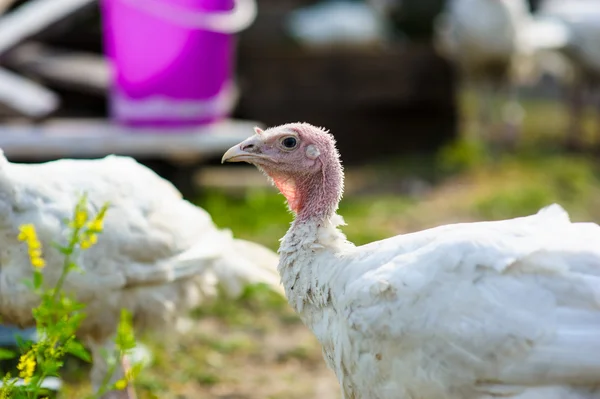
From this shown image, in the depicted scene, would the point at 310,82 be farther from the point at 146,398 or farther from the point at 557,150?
the point at 146,398

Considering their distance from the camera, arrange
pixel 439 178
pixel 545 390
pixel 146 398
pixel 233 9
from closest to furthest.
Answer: pixel 545 390 < pixel 146 398 < pixel 233 9 < pixel 439 178

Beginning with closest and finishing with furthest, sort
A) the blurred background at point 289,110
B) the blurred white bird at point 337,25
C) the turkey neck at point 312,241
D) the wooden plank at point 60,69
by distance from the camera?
the turkey neck at point 312,241
the blurred background at point 289,110
the wooden plank at point 60,69
the blurred white bird at point 337,25

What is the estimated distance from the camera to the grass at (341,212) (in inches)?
172

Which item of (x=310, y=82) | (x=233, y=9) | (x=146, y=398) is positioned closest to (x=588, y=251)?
(x=146, y=398)

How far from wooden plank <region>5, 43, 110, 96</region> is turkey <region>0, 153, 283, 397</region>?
3.51 m

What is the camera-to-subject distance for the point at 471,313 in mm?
2443

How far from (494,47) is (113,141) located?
360cm

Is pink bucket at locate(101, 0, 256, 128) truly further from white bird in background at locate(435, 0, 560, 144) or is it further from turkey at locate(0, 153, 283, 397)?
white bird in background at locate(435, 0, 560, 144)

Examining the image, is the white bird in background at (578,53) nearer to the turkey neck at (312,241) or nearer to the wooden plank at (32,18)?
the wooden plank at (32,18)

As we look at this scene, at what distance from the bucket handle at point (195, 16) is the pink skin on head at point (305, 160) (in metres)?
2.79

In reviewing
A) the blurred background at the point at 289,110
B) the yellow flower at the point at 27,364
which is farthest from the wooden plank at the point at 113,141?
the yellow flower at the point at 27,364

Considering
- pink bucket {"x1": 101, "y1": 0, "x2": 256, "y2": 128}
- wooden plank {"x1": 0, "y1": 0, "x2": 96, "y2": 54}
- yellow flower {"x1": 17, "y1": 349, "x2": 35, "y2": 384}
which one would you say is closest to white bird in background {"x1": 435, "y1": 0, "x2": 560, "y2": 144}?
pink bucket {"x1": 101, "y1": 0, "x2": 256, "y2": 128}

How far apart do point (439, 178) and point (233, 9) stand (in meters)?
2.77

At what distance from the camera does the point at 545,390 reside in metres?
2.40
